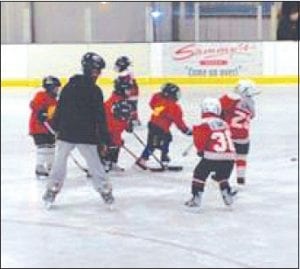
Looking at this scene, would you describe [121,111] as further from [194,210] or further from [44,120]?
[194,210]

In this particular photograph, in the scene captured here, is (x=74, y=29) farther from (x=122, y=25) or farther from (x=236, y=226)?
(x=236, y=226)

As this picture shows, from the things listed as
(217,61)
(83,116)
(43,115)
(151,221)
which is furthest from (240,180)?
(217,61)

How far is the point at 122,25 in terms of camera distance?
48.8 feet

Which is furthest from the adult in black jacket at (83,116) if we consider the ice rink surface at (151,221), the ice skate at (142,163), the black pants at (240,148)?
the ice skate at (142,163)

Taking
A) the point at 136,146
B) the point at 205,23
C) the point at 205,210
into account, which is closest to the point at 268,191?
the point at 205,210

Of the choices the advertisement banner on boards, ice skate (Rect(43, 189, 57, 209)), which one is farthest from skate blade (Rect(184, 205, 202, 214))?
the advertisement banner on boards

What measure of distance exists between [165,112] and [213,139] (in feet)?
4.41

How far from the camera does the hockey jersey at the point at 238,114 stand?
17.9ft

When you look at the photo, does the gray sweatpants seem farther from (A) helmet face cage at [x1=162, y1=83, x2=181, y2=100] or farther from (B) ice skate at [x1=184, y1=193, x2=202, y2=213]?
(A) helmet face cage at [x1=162, y1=83, x2=181, y2=100]

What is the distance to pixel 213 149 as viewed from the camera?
467 cm

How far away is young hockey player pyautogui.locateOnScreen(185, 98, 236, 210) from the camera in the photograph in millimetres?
4672

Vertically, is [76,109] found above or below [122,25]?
below

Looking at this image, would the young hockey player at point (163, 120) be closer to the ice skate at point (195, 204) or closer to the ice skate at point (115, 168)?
the ice skate at point (115, 168)

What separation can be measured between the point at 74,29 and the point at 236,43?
8.87 ft
